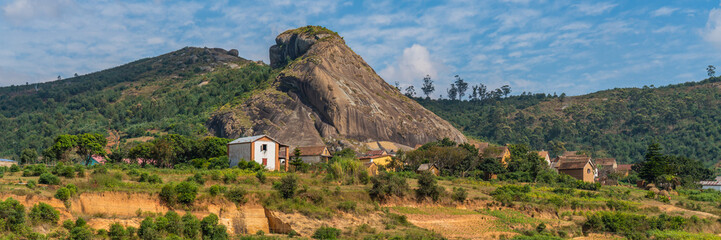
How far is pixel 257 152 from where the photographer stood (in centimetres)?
5428

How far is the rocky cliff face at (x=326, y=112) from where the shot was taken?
85625 mm

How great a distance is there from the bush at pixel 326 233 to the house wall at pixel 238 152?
20.6m

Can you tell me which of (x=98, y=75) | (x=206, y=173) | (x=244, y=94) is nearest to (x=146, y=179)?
(x=206, y=173)

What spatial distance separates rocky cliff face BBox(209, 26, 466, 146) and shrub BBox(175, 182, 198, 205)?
154ft

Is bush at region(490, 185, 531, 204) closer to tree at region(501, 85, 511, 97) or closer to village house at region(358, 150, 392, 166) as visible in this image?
village house at region(358, 150, 392, 166)

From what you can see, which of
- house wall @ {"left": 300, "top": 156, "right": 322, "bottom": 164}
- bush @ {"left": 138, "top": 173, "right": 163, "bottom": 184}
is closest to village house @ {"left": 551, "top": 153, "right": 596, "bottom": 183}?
house wall @ {"left": 300, "top": 156, "right": 322, "bottom": 164}

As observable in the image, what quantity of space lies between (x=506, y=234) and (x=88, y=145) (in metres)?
40.1

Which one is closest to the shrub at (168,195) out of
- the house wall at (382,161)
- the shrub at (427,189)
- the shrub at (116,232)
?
the shrub at (116,232)

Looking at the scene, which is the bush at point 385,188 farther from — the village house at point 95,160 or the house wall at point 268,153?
the village house at point 95,160

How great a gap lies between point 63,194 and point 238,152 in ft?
83.2

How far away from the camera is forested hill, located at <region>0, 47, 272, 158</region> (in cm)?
10130

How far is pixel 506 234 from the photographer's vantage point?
40.6m

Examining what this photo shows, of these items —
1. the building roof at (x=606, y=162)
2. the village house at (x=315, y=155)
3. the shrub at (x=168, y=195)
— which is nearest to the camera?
the shrub at (x=168, y=195)

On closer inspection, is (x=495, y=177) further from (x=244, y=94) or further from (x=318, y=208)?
(x=244, y=94)
